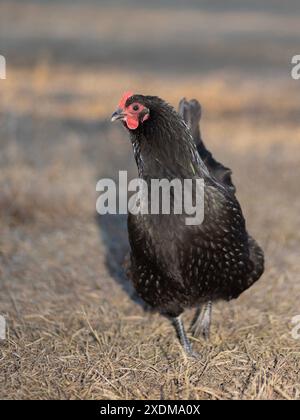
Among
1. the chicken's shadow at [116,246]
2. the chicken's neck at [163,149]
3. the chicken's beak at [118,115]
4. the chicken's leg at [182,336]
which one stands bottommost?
the chicken's leg at [182,336]

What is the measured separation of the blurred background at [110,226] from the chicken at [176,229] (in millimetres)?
463

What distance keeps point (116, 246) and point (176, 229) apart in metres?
2.65

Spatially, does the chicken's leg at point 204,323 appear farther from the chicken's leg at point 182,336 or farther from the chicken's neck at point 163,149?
the chicken's neck at point 163,149

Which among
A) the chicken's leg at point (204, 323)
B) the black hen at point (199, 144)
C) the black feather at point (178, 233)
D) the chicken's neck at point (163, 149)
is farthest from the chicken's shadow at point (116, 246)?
the chicken's neck at point (163, 149)

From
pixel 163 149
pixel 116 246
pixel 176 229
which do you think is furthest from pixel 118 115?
pixel 116 246

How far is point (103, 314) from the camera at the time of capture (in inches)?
216

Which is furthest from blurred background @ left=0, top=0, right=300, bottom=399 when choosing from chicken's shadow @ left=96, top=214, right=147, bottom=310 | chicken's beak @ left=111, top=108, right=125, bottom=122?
chicken's beak @ left=111, top=108, right=125, bottom=122

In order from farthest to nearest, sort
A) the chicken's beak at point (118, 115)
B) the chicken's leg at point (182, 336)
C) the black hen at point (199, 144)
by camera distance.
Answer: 1. the black hen at point (199, 144)
2. the chicken's leg at point (182, 336)
3. the chicken's beak at point (118, 115)

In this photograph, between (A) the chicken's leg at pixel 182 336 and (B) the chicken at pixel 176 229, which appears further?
(A) the chicken's leg at pixel 182 336

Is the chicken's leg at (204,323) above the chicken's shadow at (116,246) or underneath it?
underneath

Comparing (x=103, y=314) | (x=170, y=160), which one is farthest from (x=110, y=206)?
(x=170, y=160)

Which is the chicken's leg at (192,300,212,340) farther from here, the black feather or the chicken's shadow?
the chicken's shadow

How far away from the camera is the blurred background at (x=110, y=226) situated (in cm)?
409
